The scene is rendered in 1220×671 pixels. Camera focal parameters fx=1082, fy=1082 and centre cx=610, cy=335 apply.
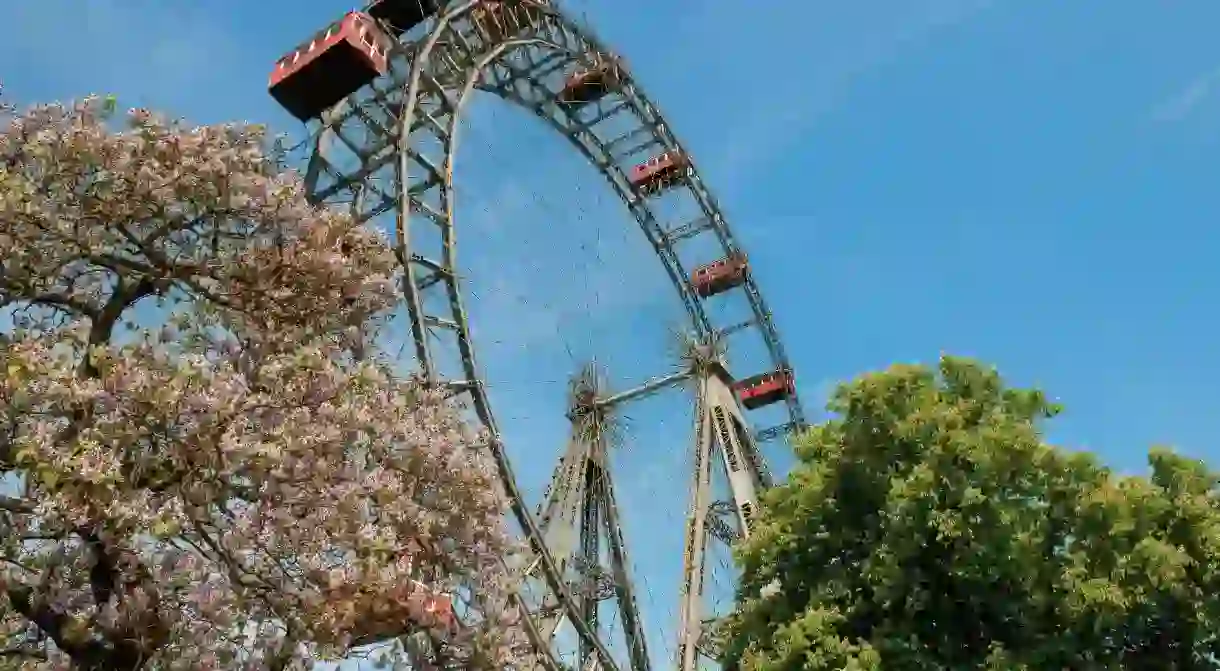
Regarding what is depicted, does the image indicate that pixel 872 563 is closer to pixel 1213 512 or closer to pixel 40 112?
pixel 1213 512

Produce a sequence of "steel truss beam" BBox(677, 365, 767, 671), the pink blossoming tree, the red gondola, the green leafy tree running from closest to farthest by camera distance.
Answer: the pink blossoming tree
the green leafy tree
the red gondola
"steel truss beam" BBox(677, 365, 767, 671)

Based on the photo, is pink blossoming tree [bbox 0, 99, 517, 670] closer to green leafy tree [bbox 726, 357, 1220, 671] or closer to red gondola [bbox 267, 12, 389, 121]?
green leafy tree [bbox 726, 357, 1220, 671]

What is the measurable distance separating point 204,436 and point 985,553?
8115mm

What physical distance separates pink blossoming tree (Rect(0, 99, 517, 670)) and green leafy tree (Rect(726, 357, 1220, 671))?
16.5ft

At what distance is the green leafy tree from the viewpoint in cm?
1135

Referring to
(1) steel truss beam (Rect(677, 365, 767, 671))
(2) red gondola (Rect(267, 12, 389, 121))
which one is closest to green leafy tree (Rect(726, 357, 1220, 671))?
(1) steel truss beam (Rect(677, 365, 767, 671))

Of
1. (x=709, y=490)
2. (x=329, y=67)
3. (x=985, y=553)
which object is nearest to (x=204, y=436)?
(x=985, y=553)

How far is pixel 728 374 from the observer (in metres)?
26.5

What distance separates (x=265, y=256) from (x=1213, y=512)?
10271mm

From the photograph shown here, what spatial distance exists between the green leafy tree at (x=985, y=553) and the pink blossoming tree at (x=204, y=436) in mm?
5039

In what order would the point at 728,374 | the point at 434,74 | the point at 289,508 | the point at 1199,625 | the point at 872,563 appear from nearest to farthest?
the point at 289,508 < the point at 1199,625 < the point at 872,563 < the point at 434,74 < the point at 728,374

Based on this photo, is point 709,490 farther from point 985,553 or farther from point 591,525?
point 985,553

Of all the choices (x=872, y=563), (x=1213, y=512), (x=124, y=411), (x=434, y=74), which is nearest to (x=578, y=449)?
(x=434, y=74)

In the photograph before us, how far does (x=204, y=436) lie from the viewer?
21.6 ft
